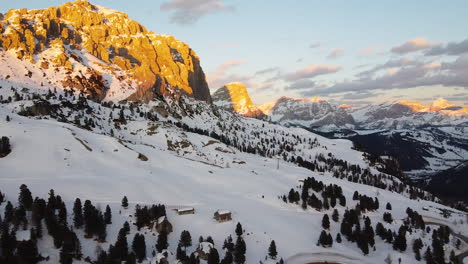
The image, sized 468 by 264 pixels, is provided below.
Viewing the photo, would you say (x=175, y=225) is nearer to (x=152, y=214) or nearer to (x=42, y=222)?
(x=152, y=214)

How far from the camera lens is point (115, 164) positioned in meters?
126

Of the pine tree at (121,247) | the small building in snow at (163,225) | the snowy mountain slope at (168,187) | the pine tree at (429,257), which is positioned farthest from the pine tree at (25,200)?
the pine tree at (429,257)

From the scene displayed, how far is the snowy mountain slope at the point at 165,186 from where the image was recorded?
92.3 m

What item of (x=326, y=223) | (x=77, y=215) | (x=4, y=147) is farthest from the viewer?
(x=4, y=147)

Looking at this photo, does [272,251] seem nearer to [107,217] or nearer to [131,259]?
[131,259]

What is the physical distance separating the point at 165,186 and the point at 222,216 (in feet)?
96.1

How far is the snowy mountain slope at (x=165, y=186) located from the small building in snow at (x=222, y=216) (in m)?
1.82

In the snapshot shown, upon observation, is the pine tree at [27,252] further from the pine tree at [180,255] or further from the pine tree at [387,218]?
the pine tree at [387,218]

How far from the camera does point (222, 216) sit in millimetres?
97000

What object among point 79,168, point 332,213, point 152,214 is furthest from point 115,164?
point 332,213

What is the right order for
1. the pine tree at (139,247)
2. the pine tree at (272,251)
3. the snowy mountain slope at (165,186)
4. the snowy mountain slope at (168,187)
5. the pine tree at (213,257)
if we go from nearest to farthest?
the pine tree at (139,247) < the pine tree at (213,257) < the pine tree at (272,251) < the snowy mountain slope at (168,187) < the snowy mountain slope at (165,186)

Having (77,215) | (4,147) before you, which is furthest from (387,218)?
(4,147)

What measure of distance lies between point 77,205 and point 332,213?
8759 centimetres

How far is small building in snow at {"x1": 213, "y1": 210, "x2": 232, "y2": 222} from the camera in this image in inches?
3802
